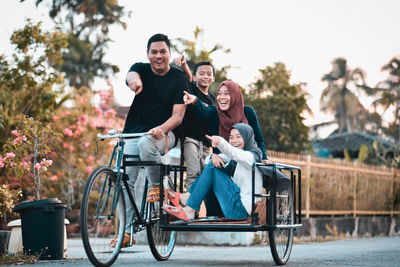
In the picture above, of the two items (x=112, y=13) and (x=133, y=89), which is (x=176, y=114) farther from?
(x=112, y=13)

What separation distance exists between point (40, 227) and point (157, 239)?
134 centimetres

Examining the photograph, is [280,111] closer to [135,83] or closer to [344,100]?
[135,83]

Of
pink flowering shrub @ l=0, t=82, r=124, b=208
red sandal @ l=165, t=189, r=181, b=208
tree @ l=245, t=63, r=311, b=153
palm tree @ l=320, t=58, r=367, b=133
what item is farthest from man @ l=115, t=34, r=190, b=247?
palm tree @ l=320, t=58, r=367, b=133

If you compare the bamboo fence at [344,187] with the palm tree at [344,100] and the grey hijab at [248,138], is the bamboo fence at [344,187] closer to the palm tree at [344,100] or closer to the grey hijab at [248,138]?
the grey hijab at [248,138]

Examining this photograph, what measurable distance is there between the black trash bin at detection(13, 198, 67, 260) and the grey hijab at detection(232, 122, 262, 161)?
2437mm

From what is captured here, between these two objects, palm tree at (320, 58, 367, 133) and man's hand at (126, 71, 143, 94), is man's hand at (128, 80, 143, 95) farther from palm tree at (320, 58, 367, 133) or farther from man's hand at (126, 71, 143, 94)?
palm tree at (320, 58, 367, 133)

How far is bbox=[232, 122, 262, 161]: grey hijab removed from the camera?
6703 millimetres

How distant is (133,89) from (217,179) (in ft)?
3.99

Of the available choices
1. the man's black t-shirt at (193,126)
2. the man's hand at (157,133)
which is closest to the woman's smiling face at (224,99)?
the man's black t-shirt at (193,126)

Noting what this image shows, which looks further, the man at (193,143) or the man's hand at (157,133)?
the man at (193,143)

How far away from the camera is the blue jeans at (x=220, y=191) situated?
654cm

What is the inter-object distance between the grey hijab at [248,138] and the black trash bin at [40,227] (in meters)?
2.44

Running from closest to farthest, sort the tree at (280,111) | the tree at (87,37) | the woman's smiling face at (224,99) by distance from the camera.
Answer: the woman's smiling face at (224,99)
the tree at (280,111)
the tree at (87,37)

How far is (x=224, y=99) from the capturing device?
7.01 metres
